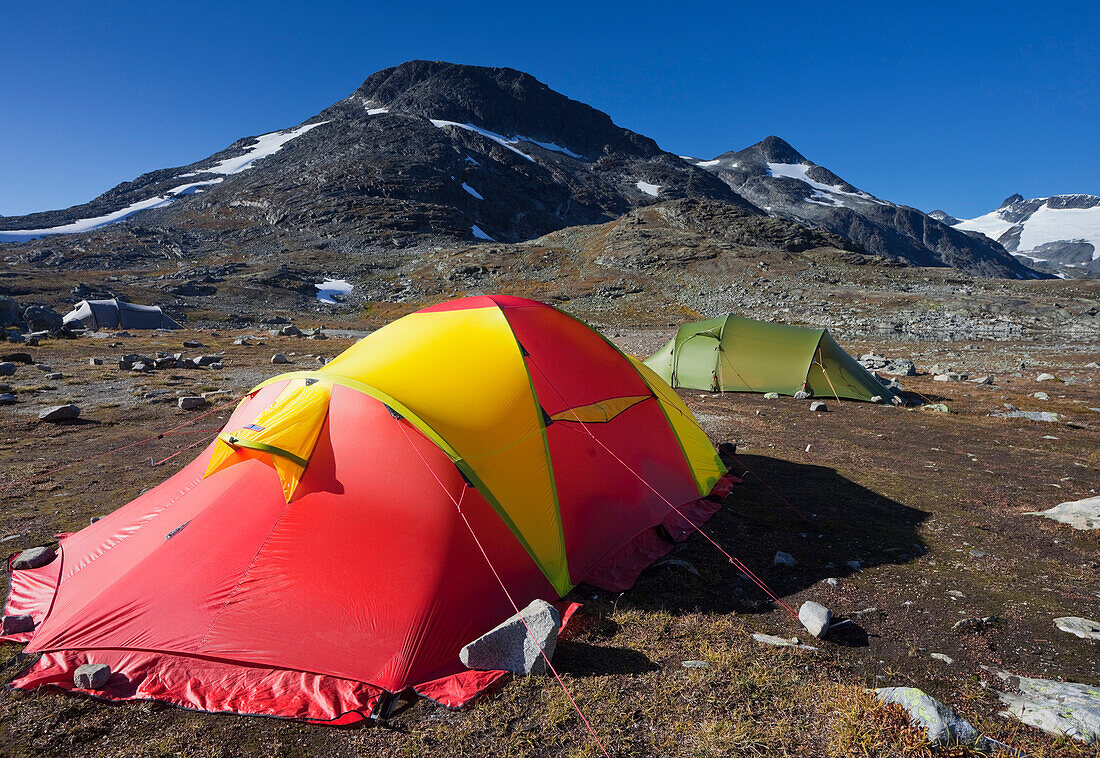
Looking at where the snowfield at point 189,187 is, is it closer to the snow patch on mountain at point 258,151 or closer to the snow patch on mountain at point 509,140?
the snow patch on mountain at point 258,151

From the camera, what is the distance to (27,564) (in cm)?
552

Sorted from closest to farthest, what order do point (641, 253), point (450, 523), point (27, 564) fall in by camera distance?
point (450, 523) → point (27, 564) → point (641, 253)

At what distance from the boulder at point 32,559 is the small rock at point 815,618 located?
25.9ft

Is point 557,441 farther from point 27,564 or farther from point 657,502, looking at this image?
point 27,564

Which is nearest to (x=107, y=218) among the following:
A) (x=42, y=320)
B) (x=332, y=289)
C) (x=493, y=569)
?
(x=332, y=289)

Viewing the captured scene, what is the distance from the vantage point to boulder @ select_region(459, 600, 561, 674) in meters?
4.23

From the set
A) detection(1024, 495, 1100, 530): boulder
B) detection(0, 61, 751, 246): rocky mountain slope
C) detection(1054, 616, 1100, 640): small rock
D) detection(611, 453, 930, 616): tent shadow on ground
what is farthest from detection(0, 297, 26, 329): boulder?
detection(0, 61, 751, 246): rocky mountain slope

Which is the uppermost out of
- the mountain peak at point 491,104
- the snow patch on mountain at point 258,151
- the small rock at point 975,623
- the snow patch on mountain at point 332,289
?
the mountain peak at point 491,104

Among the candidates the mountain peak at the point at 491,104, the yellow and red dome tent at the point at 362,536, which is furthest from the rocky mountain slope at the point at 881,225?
the yellow and red dome tent at the point at 362,536

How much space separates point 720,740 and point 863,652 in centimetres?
184

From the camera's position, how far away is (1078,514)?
23.0 ft

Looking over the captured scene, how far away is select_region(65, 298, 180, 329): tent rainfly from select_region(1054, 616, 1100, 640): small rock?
52868 millimetres

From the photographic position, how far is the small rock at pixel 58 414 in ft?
42.3

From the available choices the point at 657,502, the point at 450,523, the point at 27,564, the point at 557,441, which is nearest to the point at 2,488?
the point at 27,564
